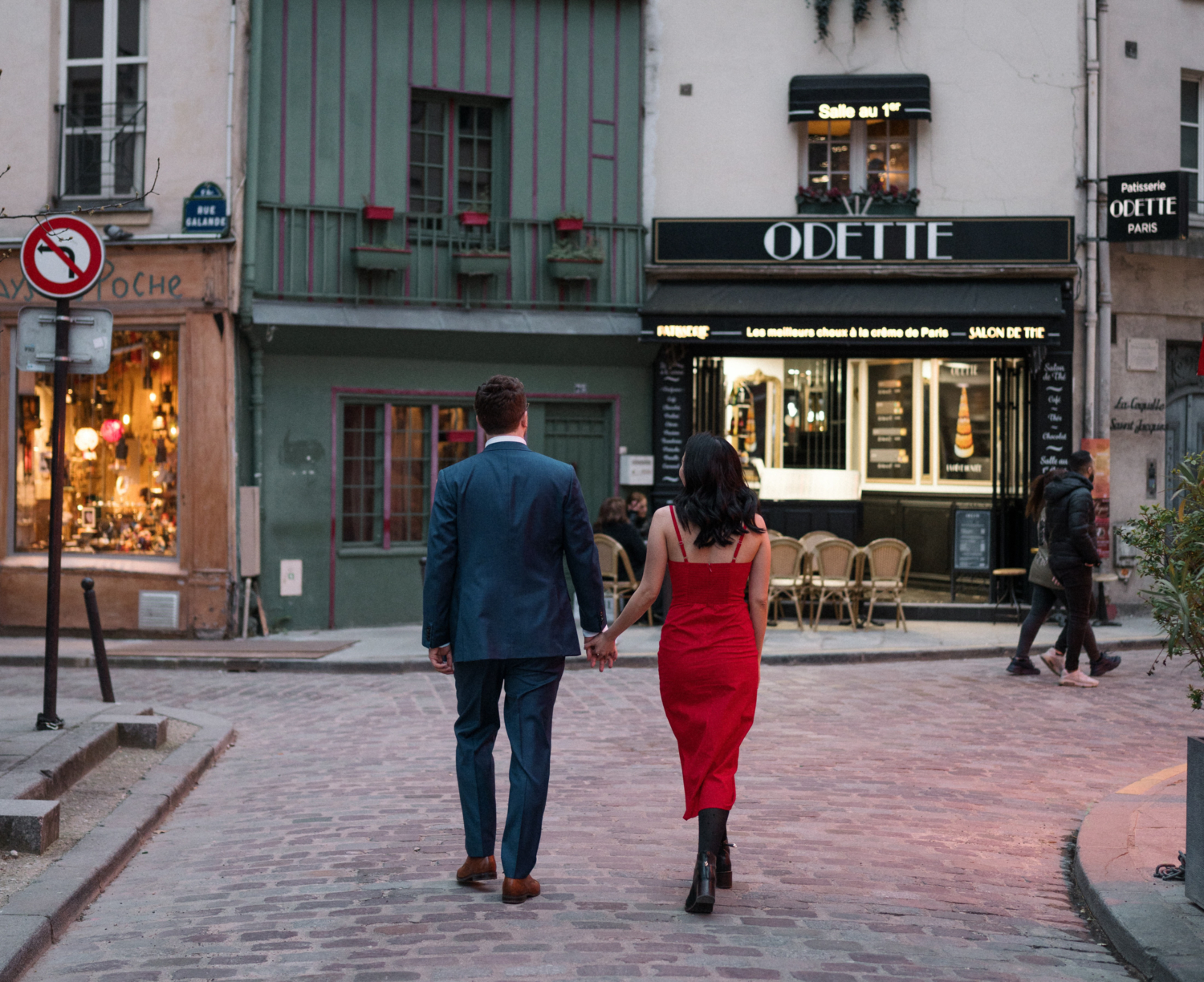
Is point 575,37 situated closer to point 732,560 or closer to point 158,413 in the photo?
point 158,413

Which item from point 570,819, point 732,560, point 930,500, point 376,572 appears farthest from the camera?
point 930,500

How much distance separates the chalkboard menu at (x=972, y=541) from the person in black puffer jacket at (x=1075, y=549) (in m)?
4.80

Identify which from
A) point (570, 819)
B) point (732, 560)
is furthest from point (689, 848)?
point (732, 560)

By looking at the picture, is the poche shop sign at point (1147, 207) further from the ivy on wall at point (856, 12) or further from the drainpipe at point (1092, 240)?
the ivy on wall at point (856, 12)

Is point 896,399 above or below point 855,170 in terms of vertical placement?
below

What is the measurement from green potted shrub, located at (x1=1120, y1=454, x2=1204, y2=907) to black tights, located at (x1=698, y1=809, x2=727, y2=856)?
163 cm

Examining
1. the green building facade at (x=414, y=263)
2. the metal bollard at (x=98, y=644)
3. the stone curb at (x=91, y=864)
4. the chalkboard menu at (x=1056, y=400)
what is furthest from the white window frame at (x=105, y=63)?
the chalkboard menu at (x=1056, y=400)

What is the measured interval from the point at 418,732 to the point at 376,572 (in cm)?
645

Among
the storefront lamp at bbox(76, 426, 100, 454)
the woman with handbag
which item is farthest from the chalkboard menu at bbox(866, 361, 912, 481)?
the storefront lamp at bbox(76, 426, 100, 454)

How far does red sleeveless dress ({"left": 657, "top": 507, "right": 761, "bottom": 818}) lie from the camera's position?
16.0 feet

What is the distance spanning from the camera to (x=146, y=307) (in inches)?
553

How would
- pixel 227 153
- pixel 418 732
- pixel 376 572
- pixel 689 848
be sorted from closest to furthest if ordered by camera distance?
pixel 689 848
pixel 418 732
pixel 227 153
pixel 376 572

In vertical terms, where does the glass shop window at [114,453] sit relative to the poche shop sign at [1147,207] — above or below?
below

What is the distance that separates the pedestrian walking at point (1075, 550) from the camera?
35.5 ft
